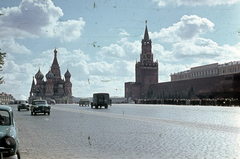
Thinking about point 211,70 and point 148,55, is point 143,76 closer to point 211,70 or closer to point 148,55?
point 148,55

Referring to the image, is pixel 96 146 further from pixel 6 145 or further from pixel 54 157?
pixel 6 145

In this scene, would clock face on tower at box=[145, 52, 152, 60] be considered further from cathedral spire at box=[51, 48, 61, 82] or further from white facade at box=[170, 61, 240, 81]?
cathedral spire at box=[51, 48, 61, 82]

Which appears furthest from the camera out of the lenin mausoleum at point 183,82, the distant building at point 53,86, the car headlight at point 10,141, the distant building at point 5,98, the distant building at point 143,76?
the distant building at point 5,98

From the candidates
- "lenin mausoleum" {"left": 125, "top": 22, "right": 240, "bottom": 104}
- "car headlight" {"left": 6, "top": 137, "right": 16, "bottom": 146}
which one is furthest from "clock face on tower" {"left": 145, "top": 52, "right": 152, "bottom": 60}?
"car headlight" {"left": 6, "top": 137, "right": 16, "bottom": 146}

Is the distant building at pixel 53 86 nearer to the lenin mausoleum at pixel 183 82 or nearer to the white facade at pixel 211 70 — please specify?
the lenin mausoleum at pixel 183 82

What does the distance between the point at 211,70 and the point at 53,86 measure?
70.3 metres

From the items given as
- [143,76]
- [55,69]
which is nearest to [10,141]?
[143,76]

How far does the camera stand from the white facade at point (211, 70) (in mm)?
111125

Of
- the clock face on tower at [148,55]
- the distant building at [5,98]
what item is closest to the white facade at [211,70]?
the clock face on tower at [148,55]

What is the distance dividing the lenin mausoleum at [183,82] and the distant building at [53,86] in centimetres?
2758

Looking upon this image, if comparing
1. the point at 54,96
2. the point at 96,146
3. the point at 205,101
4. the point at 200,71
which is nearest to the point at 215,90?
the point at 205,101

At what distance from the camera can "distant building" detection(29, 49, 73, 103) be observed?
145 m

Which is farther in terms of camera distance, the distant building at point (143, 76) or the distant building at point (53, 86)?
the distant building at point (53, 86)

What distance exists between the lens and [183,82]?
10181cm
